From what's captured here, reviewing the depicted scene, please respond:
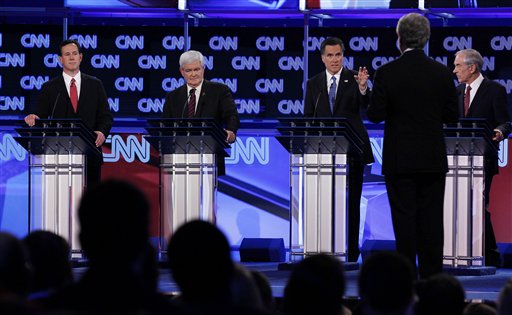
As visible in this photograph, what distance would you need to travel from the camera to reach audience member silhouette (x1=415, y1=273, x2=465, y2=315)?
404 cm

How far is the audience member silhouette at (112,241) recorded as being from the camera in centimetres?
269

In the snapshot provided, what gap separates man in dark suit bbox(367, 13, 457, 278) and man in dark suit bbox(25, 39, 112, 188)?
312 centimetres

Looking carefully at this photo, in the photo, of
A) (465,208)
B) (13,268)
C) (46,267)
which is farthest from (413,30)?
(13,268)

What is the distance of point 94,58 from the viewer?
12.2m

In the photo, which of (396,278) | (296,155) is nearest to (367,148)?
(296,155)

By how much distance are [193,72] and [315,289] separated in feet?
19.2

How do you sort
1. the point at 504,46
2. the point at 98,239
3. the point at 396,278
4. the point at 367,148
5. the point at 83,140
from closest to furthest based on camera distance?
1. the point at 98,239
2. the point at 396,278
3. the point at 83,140
4. the point at 367,148
5. the point at 504,46

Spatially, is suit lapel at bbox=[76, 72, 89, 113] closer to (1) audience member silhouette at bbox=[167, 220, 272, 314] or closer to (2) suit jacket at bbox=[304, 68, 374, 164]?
(2) suit jacket at bbox=[304, 68, 374, 164]

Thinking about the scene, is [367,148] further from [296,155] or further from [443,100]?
[443,100]

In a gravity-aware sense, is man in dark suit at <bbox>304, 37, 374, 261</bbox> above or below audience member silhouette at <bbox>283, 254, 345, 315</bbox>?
above

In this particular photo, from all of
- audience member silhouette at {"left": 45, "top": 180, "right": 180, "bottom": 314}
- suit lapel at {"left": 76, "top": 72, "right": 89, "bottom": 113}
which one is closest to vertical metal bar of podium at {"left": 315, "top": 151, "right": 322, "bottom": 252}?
suit lapel at {"left": 76, "top": 72, "right": 89, "bottom": 113}

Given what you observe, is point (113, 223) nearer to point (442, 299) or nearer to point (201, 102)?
point (442, 299)

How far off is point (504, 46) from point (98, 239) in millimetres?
9514

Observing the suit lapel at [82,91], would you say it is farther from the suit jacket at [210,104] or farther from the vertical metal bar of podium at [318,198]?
the vertical metal bar of podium at [318,198]
